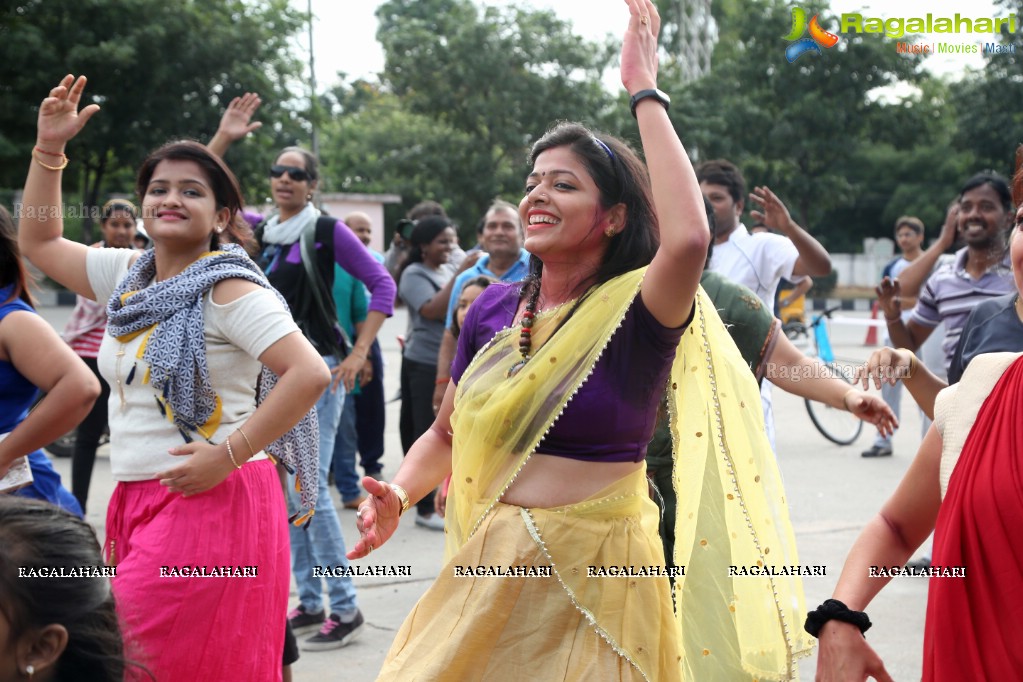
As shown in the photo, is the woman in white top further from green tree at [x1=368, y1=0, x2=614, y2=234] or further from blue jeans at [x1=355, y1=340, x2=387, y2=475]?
green tree at [x1=368, y1=0, x2=614, y2=234]

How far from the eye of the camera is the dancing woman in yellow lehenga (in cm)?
241

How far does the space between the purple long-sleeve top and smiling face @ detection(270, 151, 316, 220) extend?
3.40 m

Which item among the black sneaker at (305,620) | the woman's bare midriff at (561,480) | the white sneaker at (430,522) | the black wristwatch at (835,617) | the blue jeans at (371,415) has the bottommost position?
the white sneaker at (430,522)

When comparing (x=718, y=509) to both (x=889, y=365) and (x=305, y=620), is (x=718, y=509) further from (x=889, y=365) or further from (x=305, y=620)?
(x=305, y=620)

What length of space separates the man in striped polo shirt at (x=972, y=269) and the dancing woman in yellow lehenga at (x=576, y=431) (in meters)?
2.56

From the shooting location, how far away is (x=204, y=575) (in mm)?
3023

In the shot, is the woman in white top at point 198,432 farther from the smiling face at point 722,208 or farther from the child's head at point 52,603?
the smiling face at point 722,208

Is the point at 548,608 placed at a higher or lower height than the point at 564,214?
lower

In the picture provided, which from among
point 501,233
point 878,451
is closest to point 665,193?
point 501,233

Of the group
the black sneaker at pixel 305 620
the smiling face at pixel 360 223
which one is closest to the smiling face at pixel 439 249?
the smiling face at pixel 360 223

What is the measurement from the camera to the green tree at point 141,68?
19797 mm

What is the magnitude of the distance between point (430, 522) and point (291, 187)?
2.36 meters

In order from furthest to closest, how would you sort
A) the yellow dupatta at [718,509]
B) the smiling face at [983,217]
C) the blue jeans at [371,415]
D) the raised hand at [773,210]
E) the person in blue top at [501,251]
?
1. the blue jeans at [371,415]
2. the person in blue top at [501,251]
3. the raised hand at [773,210]
4. the smiling face at [983,217]
5. the yellow dupatta at [718,509]

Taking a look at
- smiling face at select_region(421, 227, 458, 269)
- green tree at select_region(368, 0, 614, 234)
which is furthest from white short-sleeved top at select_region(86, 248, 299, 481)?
green tree at select_region(368, 0, 614, 234)
